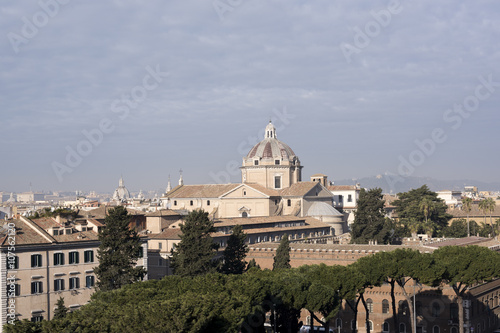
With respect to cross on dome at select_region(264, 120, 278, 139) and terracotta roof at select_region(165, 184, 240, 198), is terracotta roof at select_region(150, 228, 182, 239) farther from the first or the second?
cross on dome at select_region(264, 120, 278, 139)

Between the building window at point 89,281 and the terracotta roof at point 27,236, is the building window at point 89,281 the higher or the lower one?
A: the lower one

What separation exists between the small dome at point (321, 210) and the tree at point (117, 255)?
5328cm

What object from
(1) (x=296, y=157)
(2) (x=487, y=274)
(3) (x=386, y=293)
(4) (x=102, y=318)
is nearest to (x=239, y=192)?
(1) (x=296, y=157)

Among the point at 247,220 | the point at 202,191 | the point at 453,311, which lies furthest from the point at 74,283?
the point at 202,191

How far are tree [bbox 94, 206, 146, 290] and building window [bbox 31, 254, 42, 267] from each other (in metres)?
4.73

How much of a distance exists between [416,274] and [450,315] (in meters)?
9.90

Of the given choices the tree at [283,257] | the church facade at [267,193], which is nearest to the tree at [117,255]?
the tree at [283,257]

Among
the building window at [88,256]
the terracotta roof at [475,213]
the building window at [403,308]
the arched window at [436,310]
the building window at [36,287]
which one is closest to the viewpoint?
the building window at [36,287]

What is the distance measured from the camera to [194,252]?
51.1 metres

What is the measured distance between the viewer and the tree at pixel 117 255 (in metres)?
46.0

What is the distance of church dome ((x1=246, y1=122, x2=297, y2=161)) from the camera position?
10612cm

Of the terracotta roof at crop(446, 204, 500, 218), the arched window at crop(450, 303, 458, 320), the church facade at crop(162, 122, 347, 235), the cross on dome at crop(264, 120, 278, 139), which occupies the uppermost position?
the cross on dome at crop(264, 120, 278, 139)

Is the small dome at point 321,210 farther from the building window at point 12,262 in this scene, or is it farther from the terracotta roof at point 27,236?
the building window at point 12,262

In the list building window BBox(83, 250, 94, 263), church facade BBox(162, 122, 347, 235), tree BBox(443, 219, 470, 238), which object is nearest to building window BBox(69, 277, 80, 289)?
building window BBox(83, 250, 94, 263)
